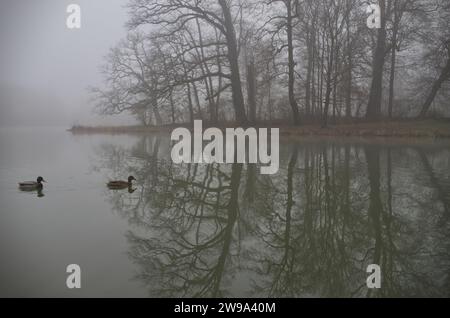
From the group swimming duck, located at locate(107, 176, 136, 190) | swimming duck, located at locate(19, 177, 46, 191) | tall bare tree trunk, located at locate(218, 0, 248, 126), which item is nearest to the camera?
swimming duck, located at locate(19, 177, 46, 191)

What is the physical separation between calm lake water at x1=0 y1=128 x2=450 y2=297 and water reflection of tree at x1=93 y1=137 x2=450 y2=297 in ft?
0.06

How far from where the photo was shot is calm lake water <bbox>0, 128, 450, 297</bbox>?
11.8 ft

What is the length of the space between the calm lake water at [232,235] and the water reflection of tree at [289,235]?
0.06 ft

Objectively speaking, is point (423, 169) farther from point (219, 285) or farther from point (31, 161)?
point (31, 161)

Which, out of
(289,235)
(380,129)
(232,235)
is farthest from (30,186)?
(380,129)

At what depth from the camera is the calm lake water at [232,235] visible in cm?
358

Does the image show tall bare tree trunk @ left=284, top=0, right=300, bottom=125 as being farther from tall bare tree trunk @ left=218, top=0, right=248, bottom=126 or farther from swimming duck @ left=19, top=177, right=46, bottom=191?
swimming duck @ left=19, top=177, right=46, bottom=191

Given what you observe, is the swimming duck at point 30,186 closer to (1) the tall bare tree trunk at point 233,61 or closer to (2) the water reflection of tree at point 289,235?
(2) the water reflection of tree at point 289,235

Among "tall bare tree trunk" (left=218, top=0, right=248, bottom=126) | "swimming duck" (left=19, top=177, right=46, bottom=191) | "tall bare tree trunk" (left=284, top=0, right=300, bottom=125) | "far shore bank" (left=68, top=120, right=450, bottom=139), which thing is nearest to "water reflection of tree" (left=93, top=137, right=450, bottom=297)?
"swimming duck" (left=19, top=177, right=46, bottom=191)

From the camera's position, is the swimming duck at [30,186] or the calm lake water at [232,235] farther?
the swimming duck at [30,186]

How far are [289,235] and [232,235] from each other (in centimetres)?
79

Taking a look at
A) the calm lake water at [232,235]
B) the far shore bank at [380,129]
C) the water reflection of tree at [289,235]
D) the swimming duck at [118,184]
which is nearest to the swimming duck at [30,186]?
the calm lake water at [232,235]

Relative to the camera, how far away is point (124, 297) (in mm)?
3279

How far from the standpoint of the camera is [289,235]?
4.98 metres
